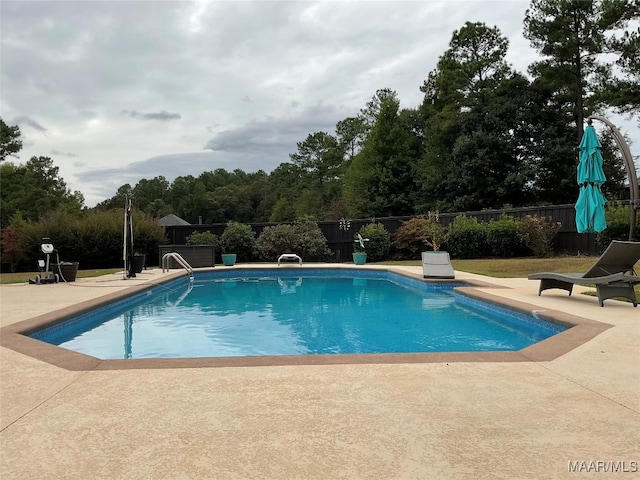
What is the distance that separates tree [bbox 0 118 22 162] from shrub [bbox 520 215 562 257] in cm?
3076

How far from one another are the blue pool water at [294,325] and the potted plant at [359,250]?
235 inches

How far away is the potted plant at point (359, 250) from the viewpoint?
16.7m

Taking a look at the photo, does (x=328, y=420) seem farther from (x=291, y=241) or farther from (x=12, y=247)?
(x=12, y=247)

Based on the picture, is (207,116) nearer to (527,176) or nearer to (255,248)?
(255,248)

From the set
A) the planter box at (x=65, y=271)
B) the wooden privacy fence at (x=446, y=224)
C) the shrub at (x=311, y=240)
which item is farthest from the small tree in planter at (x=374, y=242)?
the planter box at (x=65, y=271)

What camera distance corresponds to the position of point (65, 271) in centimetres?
1060

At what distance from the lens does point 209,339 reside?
18.0ft

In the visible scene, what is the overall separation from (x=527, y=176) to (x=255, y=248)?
14.4 metres

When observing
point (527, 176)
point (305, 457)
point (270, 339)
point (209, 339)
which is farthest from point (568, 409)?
point (527, 176)

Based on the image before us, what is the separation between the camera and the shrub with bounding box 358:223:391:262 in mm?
17453

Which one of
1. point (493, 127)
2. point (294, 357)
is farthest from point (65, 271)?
point (493, 127)

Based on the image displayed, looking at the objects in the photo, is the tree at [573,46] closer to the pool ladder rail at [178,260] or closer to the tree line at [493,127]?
the tree line at [493,127]

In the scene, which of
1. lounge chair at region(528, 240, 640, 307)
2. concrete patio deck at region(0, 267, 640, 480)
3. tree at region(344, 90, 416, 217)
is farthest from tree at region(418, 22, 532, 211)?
concrete patio deck at region(0, 267, 640, 480)

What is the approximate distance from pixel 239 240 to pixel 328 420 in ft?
51.6
